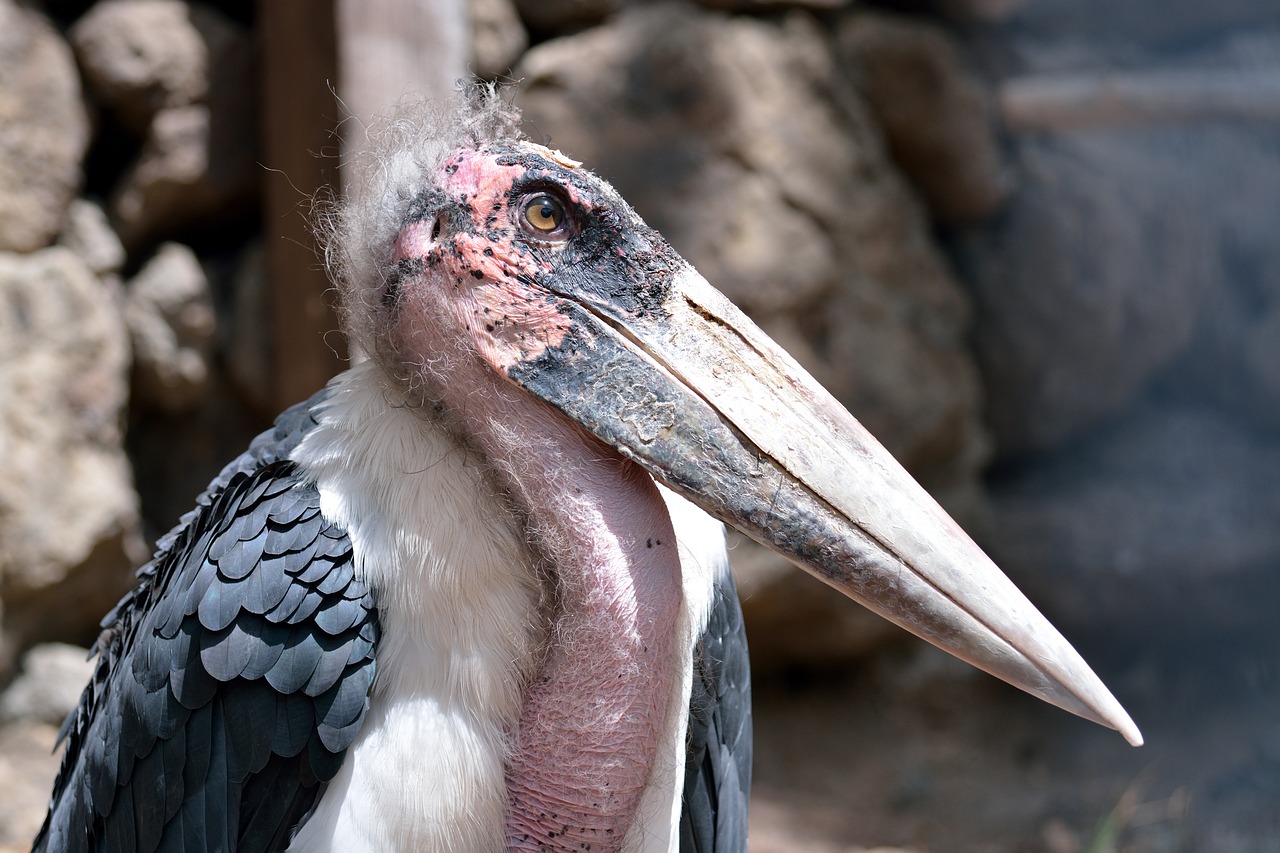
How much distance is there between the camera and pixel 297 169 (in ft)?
11.2

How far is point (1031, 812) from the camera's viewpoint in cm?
430

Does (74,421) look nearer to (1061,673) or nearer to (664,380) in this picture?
(664,380)

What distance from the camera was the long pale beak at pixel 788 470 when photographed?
143 cm

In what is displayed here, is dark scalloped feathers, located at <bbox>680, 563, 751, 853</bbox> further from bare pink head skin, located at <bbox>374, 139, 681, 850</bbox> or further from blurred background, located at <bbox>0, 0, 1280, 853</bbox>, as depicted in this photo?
blurred background, located at <bbox>0, 0, 1280, 853</bbox>

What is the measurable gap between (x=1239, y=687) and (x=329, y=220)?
14.5ft

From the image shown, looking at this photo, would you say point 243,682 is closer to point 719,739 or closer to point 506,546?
point 506,546

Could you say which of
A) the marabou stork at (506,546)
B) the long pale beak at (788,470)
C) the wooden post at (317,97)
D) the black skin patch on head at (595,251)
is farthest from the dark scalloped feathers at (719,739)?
the wooden post at (317,97)

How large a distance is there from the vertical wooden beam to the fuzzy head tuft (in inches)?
61.1

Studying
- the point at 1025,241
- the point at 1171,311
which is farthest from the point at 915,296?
the point at 1171,311

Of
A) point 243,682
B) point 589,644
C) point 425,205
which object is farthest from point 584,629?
point 425,205

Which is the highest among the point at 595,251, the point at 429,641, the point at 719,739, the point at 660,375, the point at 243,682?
the point at 595,251

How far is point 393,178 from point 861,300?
3.20 m

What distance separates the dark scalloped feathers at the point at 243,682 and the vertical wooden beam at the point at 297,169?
168 cm

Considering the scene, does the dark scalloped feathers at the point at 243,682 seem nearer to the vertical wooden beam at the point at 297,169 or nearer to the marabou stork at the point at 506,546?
the marabou stork at the point at 506,546
